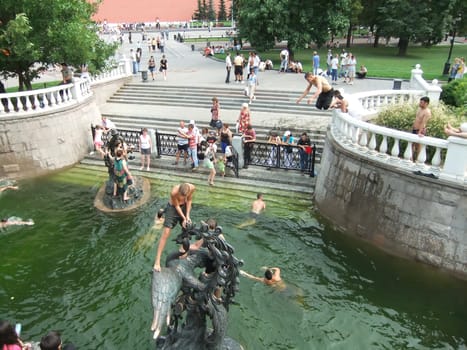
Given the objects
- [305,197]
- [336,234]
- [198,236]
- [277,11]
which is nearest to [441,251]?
[336,234]

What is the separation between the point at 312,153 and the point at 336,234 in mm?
3457

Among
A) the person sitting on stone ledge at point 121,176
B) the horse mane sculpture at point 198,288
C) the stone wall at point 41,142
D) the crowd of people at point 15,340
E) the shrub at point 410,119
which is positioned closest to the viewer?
the crowd of people at point 15,340

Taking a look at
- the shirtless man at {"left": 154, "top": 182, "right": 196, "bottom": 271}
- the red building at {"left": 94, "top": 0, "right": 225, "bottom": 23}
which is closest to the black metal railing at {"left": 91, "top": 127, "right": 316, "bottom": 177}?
the shirtless man at {"left": 154, "top": 182, "right": 196, "bottom": 271}

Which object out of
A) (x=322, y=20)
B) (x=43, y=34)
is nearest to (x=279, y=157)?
(x=43, y=34)

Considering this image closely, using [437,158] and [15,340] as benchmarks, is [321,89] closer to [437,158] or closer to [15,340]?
[437,158]

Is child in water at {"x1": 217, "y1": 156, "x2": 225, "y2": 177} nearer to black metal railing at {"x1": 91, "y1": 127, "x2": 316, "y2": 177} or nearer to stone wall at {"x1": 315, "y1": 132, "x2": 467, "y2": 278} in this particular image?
black metal railing at {"x1": 91, "y1": 127, "x2": 316, "y2": 177}

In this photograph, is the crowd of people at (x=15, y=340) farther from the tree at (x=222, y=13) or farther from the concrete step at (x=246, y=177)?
the tree at (x=222, y=13)

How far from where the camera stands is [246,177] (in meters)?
13.8

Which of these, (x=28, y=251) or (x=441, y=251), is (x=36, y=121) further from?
(x=441, y=251)

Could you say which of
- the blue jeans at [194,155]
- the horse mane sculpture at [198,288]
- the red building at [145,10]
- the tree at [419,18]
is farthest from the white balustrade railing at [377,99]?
the red building at [145,10]

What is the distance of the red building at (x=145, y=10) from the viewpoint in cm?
7112

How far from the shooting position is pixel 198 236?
5.74 meters

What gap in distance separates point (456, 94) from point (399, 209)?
34.3 feet

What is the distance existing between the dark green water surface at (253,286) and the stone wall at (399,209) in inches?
14.6
